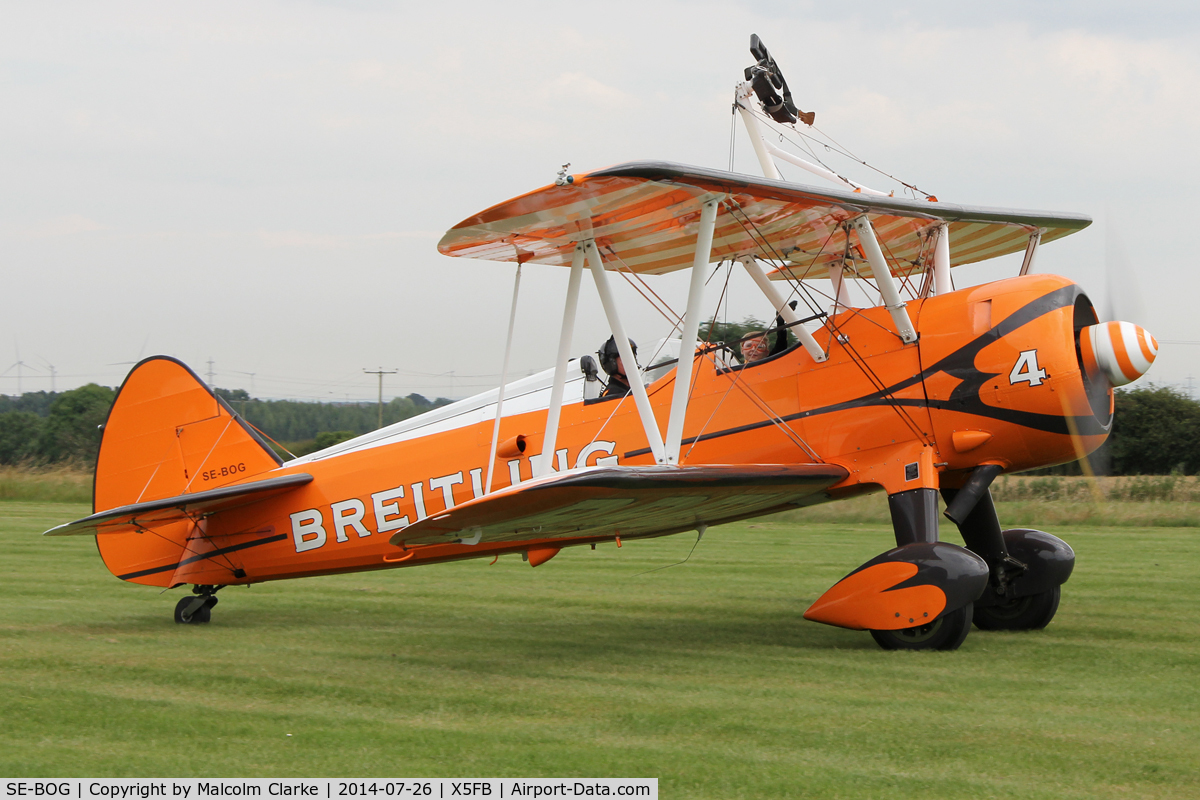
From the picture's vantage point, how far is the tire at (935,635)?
698cm

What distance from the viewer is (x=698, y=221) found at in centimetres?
802

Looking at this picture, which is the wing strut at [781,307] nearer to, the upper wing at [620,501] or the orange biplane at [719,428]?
the orange biplane at [719,428]

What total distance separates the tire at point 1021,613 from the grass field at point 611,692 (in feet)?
0.47

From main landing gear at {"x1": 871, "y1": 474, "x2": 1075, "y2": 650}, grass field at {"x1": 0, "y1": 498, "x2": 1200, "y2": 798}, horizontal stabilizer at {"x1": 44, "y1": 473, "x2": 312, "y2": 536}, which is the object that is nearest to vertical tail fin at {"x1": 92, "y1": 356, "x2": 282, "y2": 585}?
horizontal stabilizer at {"x1": 44, "y1": 473, "x2": 312, "y2": 536}

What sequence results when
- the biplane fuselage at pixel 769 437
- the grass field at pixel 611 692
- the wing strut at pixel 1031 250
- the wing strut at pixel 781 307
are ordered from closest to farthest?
1. the grass field at pixel 611 692
2. the biplane fuselage at pixel 769 437
3. the wing strut at pixel 781 307
4. the wing strut at pixel 1031 250

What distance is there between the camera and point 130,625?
9.10m

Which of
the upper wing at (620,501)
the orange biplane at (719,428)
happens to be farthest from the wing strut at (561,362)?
the upper wing at (620,501)

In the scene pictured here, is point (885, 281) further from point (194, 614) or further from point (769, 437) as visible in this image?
point (194, 614)

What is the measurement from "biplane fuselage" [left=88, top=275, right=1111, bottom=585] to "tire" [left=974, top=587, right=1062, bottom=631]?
Result: 1042 millimetres

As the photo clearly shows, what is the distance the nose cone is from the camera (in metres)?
7.18

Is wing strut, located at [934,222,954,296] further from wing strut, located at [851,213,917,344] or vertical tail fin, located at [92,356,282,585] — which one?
vertical tail fin, located at [92,356,282,585]

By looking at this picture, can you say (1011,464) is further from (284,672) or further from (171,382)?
(171,382)

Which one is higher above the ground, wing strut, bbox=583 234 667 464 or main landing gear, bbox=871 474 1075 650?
wing strut, bbox=583 234 667 464

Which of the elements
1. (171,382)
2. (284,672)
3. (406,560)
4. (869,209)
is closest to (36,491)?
(171,382)
